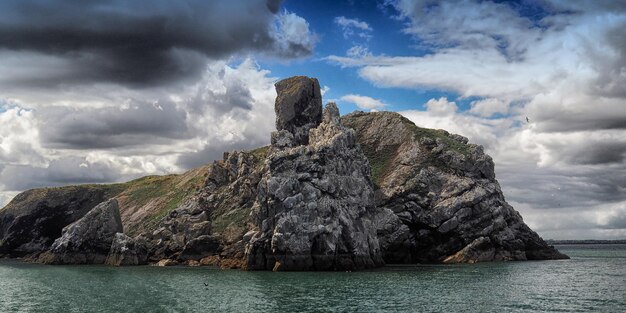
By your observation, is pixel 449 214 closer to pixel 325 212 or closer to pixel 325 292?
pixel 325 212

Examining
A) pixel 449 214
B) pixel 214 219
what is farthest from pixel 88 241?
pixel 449 214

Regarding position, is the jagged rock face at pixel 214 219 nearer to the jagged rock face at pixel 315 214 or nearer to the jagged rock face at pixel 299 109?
the jagged rock face at pixel 315 214

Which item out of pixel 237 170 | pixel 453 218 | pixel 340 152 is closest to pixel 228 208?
pixel 237 170

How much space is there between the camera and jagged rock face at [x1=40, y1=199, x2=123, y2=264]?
15838 cm

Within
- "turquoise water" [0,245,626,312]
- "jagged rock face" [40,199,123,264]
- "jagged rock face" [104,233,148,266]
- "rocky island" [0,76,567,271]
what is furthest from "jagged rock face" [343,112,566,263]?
"jagged rock face" [40,199,123,264]

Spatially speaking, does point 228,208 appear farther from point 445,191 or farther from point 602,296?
point 602,296

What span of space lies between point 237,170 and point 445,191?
223ft

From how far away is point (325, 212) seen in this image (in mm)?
121125

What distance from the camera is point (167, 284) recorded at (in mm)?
92875

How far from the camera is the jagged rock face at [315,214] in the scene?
384 ft

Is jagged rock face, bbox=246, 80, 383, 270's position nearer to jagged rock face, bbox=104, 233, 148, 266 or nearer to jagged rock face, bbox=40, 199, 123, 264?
jagged rock face, bbox=104, 233, 148, 266

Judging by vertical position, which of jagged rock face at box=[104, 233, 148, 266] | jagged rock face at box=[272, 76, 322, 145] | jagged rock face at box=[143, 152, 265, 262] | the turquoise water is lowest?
the turquoise water

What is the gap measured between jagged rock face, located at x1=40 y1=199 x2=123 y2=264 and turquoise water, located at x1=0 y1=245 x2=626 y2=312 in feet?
157

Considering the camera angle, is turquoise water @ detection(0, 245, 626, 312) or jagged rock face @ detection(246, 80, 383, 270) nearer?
turquoise water @ detection(0, 245, 626, 312)
